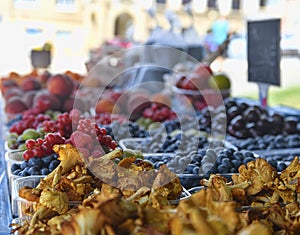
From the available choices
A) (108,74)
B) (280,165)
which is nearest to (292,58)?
(108,74)

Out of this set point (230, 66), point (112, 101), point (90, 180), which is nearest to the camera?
point (90, 180)

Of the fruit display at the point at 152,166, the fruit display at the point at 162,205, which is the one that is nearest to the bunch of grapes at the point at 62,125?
the fruit display at the point at 152,166

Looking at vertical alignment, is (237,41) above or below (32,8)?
below

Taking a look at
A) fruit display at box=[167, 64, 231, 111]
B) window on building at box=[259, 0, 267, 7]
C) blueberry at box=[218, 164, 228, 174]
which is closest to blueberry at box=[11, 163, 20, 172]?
blueberry at box=[218, 164, 228, 174]

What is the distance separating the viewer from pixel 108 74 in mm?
2961

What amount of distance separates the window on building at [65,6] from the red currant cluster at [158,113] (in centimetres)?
1273

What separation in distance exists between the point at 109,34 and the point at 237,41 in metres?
6.50

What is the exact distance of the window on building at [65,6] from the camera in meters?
14.4

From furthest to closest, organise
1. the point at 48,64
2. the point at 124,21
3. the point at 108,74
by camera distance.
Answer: the point at 124,21 → the point at 48,64 → the point at 108,74

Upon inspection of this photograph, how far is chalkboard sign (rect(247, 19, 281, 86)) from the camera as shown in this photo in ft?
7.67

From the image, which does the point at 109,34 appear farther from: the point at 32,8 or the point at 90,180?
the point at 90,180

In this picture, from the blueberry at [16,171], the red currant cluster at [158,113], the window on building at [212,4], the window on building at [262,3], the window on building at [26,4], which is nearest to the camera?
the blueberry at [16,171]

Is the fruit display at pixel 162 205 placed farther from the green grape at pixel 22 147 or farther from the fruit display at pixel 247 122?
the fruit display at pixel 247 122

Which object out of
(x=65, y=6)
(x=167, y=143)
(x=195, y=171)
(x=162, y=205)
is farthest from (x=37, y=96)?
(x=65, y=6)
